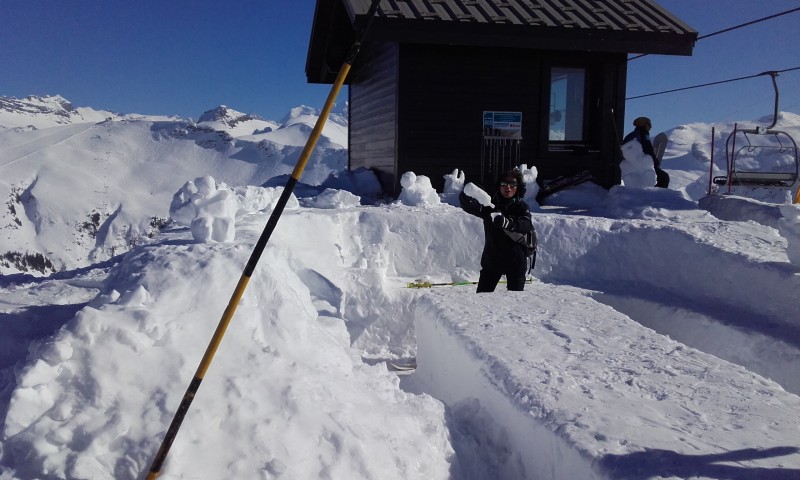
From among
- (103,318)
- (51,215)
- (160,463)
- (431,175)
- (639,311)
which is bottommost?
(51,215)

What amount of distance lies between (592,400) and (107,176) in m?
104

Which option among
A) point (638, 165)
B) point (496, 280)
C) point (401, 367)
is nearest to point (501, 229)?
point (496, 280)

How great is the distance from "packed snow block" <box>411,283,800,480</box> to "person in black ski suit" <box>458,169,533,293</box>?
0.75 metres

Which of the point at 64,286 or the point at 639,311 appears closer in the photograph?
the point at 64,286

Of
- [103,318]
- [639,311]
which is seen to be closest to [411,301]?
[639,311]

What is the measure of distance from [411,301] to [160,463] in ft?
14.4

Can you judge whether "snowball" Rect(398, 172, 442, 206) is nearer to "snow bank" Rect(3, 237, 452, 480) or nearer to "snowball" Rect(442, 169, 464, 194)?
"snowball" Rect(442, 169, 464, 194)

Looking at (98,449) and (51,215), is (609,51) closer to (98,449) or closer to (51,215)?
(98,449)

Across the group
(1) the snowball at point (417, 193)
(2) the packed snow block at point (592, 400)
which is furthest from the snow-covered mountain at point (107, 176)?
(2) the packed snow block at point (592, 400)

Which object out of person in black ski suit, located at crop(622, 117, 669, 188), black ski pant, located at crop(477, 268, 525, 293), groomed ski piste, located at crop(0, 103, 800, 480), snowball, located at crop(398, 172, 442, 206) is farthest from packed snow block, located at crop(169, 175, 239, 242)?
person in black ski suit, located at crop(622, 117, 669, 188)

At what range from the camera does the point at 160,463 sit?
2.42m

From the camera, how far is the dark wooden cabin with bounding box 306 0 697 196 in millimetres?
9398

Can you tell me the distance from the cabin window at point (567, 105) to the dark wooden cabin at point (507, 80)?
0.07ft

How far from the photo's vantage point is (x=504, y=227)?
487cm
